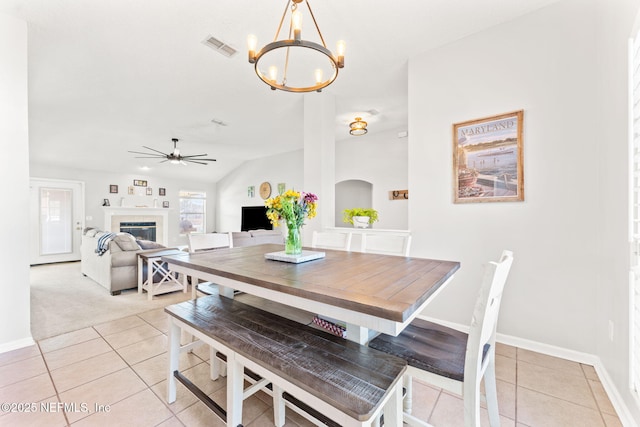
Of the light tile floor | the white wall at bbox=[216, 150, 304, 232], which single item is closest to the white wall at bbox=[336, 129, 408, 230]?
the white wall at bbox=[216, 150, 304, 232]

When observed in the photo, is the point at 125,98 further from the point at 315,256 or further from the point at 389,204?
the point at 389,204

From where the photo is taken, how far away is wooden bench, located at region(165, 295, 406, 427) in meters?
0.88

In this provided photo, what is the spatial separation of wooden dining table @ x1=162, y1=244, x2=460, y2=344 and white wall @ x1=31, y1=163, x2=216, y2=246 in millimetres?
7092

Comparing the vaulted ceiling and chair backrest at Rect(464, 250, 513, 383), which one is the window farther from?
chair backrest at Rect(464, 250, 513, 383)

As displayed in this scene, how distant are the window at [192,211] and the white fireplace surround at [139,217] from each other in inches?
22.7

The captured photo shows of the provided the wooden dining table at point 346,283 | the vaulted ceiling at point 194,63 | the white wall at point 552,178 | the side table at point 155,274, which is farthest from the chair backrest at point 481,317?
the side table at point 155,274

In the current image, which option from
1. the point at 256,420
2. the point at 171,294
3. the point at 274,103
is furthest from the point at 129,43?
the point at 256,420

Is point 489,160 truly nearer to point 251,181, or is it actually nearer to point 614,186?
point 614,186

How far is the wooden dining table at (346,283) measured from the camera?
0.96 meters

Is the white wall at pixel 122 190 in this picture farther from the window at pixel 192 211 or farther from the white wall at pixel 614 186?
the white wall at pixel 614 186

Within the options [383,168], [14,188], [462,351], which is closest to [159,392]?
[462,351]

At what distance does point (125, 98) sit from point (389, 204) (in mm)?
4666

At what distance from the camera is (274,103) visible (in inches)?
162

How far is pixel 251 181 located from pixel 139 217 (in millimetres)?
3340
